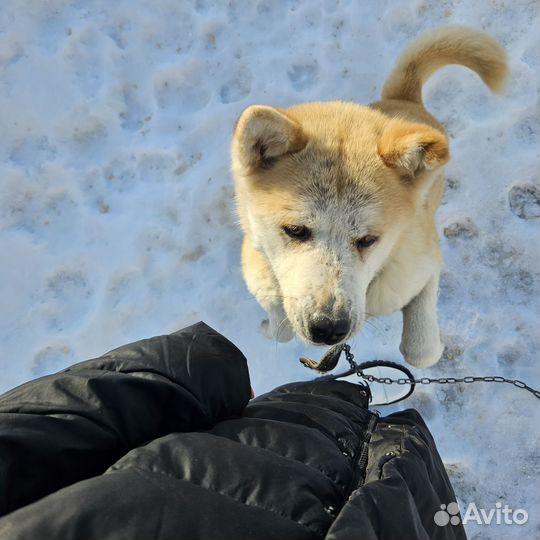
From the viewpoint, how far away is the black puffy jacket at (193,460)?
993 mm

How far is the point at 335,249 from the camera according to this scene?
74.3 inches

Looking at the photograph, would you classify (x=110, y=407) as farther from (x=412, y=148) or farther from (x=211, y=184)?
(x=211, y=184)

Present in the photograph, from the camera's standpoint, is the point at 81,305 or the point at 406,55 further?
the point at 81,305

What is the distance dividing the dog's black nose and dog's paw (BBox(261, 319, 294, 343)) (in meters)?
0.63

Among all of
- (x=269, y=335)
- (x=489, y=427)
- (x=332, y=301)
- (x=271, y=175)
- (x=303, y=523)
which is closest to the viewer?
(x=303, y=523)

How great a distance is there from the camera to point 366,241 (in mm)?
1968

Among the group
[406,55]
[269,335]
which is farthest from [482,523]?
[406,55]

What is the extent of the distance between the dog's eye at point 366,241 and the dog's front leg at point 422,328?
62 cm

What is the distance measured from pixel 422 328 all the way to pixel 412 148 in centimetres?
98

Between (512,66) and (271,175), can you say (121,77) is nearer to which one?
(271,175)

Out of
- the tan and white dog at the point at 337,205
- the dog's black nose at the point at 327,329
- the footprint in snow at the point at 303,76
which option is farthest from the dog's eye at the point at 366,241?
the footprint in snow at the point at 303,76

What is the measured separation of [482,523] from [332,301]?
1.44 m

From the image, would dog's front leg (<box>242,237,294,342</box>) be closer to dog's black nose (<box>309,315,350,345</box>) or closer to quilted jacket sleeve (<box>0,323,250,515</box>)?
dog's black nose (<box>309,315,350,345</box>)

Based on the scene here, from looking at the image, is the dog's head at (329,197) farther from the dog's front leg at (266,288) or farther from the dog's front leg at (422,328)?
the dog's front leg at (422,328)
